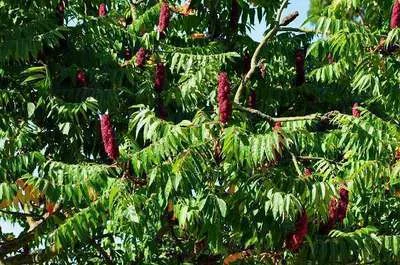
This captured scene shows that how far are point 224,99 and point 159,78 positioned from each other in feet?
3.57

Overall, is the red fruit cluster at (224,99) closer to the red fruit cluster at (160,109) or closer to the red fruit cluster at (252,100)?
the red fruit cluster at (160,109)

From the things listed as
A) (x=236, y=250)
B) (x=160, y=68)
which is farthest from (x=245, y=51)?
(x=236, y=250)

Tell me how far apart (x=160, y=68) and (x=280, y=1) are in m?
1.68

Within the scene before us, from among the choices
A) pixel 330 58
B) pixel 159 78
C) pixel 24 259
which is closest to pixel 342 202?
pixel 159 78

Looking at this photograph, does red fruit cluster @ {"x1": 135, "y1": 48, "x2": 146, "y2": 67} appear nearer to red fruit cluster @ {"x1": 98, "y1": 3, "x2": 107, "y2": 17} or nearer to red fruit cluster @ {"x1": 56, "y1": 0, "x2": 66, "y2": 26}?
red fruit cluster @ {"x1": 98, "y1": 3, "x2": 107, "y2": 17}

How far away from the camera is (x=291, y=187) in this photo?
4.45 meters

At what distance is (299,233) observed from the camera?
4414 mm

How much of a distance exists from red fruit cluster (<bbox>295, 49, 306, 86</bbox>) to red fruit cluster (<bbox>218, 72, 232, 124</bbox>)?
6.24 ft

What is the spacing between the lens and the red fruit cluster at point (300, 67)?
615 cm

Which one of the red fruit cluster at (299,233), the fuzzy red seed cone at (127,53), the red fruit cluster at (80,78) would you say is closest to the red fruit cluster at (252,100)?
the fuzzy red seed cone at (127,53)

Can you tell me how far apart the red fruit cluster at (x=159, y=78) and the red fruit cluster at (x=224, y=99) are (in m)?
1.01

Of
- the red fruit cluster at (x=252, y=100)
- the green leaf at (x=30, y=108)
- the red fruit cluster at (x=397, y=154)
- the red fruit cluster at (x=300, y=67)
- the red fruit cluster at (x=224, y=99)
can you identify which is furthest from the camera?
the red fruit cluster at (x=300, y=67)

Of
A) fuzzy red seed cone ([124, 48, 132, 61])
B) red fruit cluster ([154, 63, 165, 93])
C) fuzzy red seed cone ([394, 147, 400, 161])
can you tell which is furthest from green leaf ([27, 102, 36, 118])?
fuzzy red seed cone ([394, 147, 400, 161])

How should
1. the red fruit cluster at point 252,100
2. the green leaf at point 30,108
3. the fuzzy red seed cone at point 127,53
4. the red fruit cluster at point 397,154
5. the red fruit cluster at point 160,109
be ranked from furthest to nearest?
1. the fuzzy red seed cone at point 127,53
2. the red fruit cluster at point 252,100
3. the red fruit cluster at point 160,109
4. the green leaf at point 30,108
5. the red fruit cluster at point 397,154
